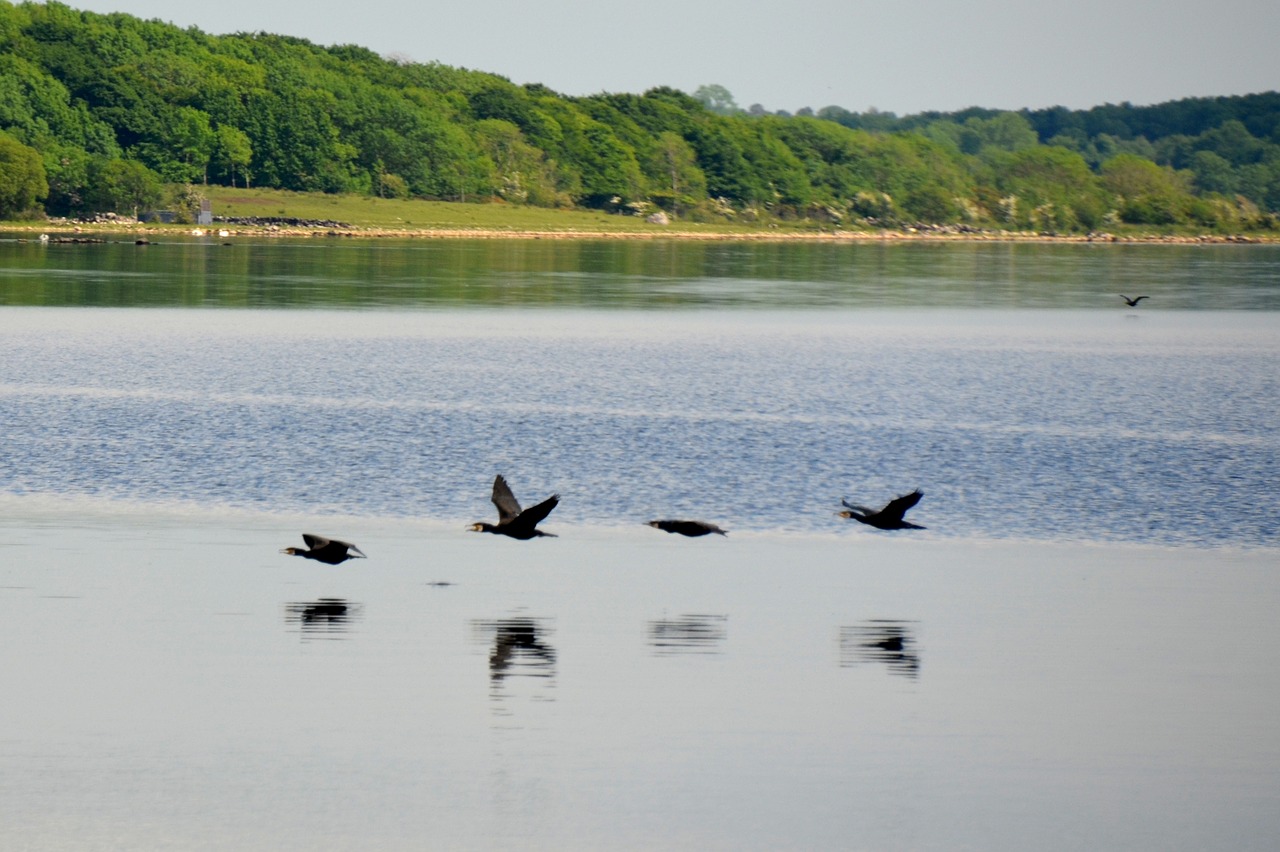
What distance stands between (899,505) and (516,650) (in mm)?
6022

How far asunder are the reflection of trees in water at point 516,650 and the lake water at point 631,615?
0.06 meters

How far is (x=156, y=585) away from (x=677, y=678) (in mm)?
7680

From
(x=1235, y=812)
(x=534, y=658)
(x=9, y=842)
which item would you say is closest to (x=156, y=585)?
(x=534, y=658)

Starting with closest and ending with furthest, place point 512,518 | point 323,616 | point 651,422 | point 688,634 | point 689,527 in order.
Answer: point 688,634 < point 323,616 < point 512,518 < point 689,527 < point 651,422

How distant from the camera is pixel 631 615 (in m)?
21.8

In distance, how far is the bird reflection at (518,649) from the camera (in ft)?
62.0

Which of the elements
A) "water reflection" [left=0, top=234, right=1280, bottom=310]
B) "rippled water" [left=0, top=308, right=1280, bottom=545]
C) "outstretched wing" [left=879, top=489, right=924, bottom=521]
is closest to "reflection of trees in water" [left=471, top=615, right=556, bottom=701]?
"outstretched wing" [left=879, top=489, right=924, bottom=521]

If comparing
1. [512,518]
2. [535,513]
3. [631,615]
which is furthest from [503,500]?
[631,615]

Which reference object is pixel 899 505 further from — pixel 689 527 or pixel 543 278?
pixel 543 278

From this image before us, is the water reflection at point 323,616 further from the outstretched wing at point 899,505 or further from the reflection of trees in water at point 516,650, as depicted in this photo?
the outstretched wing at point 899,505

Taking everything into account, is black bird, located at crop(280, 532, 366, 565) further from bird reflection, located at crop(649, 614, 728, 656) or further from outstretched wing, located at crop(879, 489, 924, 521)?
outstretched wing, located at crop(879, 489, 924, 521)

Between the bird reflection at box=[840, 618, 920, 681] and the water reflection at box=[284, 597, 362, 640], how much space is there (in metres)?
5.70

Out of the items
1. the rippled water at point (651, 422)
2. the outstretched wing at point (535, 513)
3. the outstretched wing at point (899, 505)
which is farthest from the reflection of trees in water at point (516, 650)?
the rippled water at point (651, 422)

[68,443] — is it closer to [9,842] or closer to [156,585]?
[156,585]
